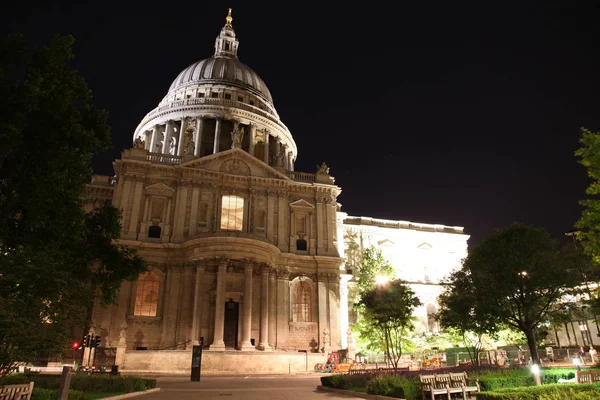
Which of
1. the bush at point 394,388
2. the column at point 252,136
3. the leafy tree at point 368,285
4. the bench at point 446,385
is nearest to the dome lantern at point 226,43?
the column at point 252,136

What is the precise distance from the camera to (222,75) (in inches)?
2633

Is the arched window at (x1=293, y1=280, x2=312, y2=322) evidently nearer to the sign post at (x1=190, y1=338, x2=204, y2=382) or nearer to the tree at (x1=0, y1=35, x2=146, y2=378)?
the sign post at (x1=190, y1=338, x2=204, y2=382)

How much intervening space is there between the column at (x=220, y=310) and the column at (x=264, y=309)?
3.41 meters

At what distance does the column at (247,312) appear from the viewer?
113ft

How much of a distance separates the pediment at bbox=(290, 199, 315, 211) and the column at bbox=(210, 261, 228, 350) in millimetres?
10616

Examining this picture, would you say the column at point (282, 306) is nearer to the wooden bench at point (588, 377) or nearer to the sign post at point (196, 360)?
the sign post at point (196, 360)

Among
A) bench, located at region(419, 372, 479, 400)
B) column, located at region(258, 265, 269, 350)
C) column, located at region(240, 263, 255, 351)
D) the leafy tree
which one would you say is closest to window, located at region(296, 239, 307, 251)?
column, located at region(258, 265, 269, 350)

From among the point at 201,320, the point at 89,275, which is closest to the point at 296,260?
the point at 201,320

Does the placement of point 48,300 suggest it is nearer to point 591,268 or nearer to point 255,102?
point 591,268

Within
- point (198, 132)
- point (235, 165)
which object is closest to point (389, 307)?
point (235, 165)

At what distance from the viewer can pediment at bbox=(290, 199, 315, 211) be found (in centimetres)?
4400

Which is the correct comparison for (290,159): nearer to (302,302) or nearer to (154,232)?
(302,302)

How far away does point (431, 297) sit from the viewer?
187 feet

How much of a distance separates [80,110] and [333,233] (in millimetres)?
29264
